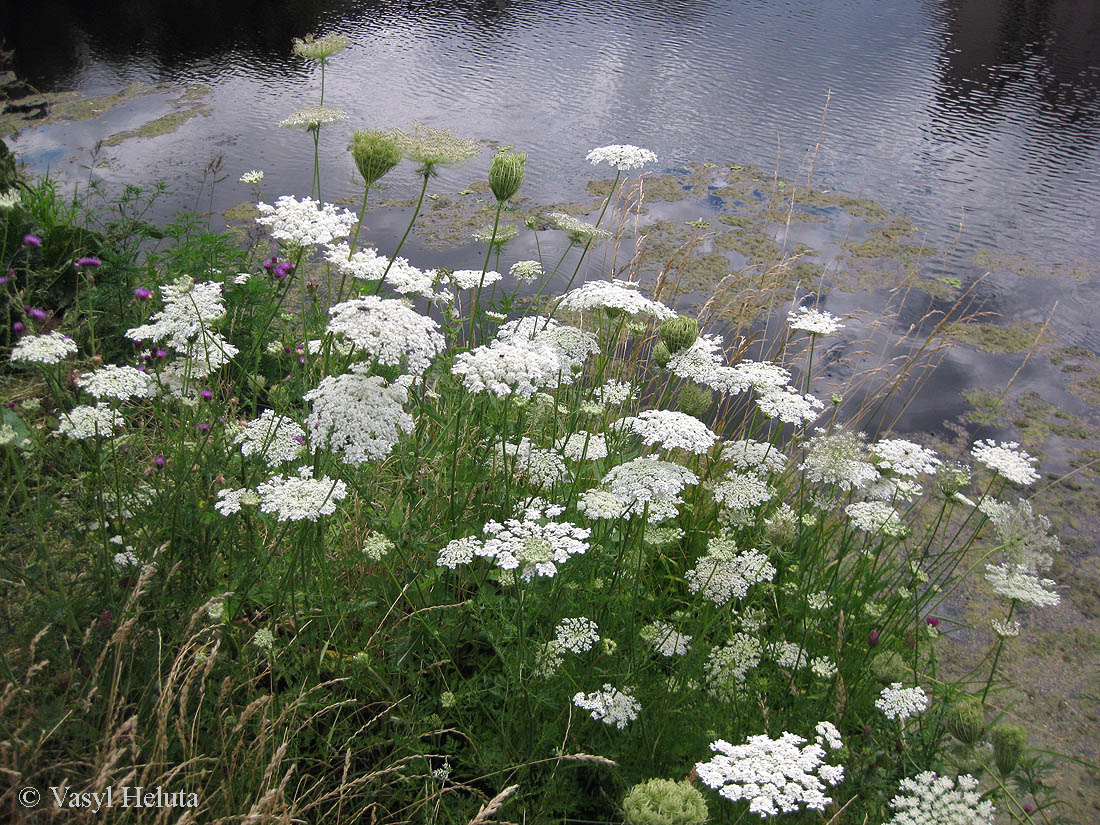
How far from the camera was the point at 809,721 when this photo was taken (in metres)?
2.20

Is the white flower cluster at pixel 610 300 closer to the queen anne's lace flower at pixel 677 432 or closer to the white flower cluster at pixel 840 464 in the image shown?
the queen anne's lace flower at pixel 677 432

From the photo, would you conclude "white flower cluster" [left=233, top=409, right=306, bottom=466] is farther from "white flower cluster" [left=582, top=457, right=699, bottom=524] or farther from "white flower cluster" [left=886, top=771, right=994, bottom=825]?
"white flower cluster" [left=886, top=771, right=994, bottom=825]

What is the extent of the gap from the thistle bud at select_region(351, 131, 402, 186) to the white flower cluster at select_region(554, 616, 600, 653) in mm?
1258

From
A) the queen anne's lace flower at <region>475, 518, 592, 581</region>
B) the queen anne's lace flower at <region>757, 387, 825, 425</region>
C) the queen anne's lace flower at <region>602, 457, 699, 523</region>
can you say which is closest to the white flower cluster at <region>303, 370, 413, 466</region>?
the queen anne's lace flower at <region>475, 518, 592, 581</region>

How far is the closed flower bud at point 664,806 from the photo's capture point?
137 centimetres

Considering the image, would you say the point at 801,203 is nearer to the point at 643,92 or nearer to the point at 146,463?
the point at 643,92

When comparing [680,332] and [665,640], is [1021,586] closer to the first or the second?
[665,640]

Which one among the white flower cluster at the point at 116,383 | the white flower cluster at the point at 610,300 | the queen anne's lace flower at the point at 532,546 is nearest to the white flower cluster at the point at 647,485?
the queen anne's lace flower at the point at 532,546

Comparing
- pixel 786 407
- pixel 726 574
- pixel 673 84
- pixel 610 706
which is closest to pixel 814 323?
pixel 786 407

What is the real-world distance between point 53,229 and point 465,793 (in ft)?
10.9

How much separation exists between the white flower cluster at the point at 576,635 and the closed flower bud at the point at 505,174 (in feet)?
3.76

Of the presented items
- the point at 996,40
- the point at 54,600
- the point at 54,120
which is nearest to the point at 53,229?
the point at 54,600

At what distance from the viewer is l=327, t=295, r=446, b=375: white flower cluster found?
5.68ft
